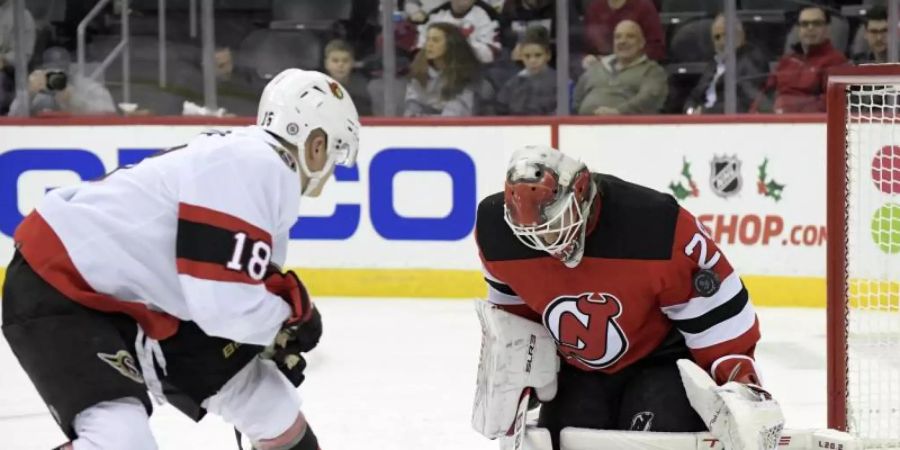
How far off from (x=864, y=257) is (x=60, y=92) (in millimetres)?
4003

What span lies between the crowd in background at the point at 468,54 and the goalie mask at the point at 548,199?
11.7 feet

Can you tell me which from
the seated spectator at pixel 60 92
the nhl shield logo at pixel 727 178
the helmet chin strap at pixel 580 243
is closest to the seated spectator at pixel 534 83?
the nhl shield logo at pixel 727 178

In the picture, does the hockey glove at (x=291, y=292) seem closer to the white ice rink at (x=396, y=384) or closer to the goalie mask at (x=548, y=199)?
the goalie mask at (x=548, y=199)

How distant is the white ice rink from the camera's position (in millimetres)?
3633

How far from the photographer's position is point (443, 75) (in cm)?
635

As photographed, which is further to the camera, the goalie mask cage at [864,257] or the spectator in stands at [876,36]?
the spectator in stands at [876,36]

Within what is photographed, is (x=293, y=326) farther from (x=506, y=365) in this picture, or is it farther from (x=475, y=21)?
(x=475, y=21)

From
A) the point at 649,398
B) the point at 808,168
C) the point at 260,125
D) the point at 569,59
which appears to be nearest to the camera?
the point at 260,125

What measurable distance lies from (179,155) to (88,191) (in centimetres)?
17

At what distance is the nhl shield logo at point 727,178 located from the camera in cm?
583

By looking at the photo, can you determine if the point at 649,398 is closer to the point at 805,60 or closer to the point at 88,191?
the point at 88,191

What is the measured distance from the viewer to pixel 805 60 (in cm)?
610

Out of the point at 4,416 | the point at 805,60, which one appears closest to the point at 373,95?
the point at 805,60

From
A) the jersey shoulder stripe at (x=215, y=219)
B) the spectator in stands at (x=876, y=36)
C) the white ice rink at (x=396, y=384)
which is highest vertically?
the spectator in stands at (x=876, y=36)
